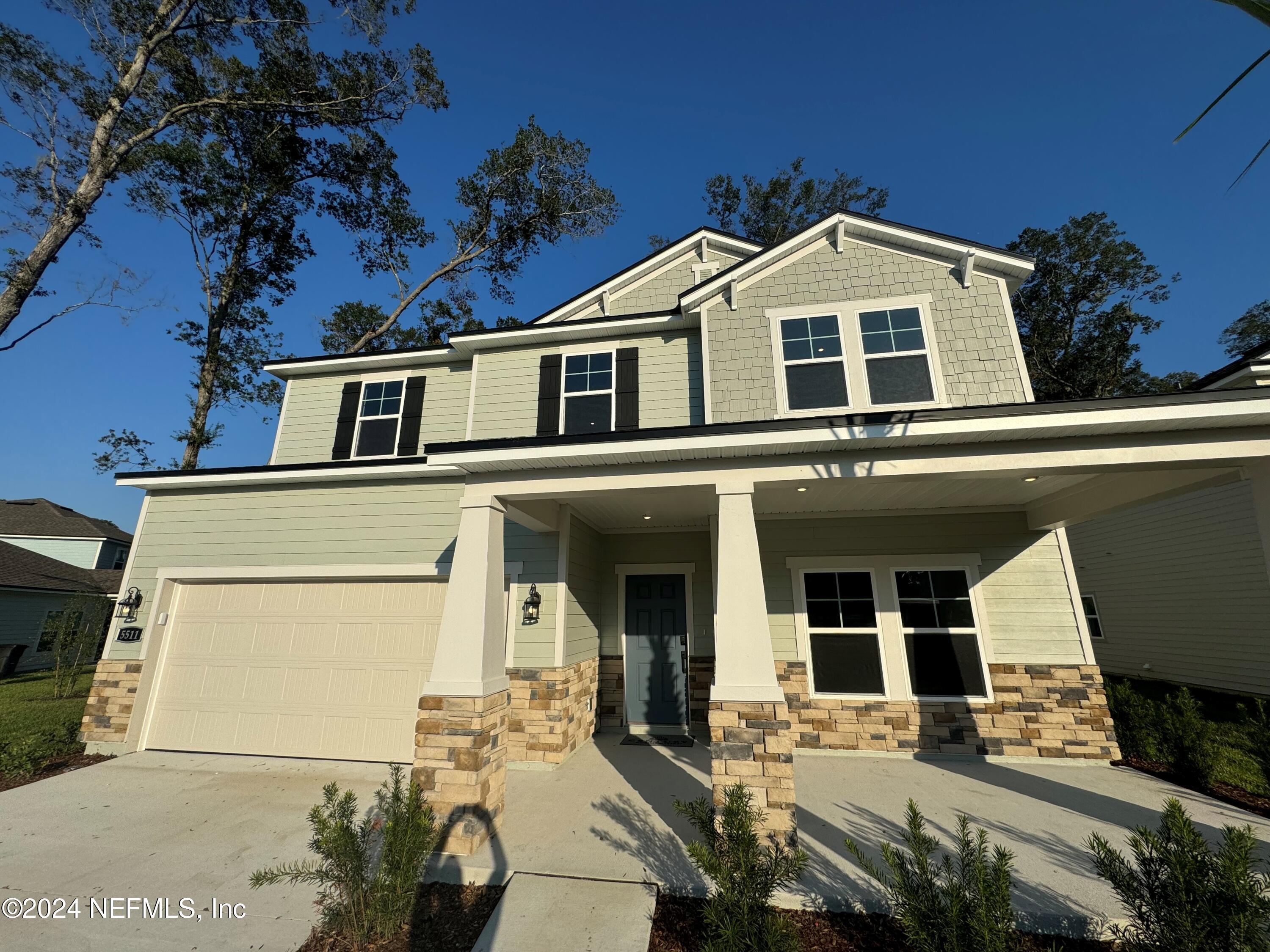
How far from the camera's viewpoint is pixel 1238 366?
640cm

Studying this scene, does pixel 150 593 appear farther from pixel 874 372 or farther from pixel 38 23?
pixel 38 23

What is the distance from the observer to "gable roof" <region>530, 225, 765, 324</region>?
9211 millimetres

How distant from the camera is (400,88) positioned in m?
13.3

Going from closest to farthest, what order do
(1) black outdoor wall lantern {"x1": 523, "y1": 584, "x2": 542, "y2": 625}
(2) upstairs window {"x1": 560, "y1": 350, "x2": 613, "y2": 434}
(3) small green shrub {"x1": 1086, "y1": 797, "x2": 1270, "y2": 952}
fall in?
(3) small green shrub {"x1": 1086, "y1": 797, "x2": 1270, "y2": 952}
(1) black outdoor wall lantern {"x1": 523, "y1": 584, "x2": 542, "y2": 625}
(2) upstairs window {"x1": 560, "y1": 350, "x2": 613, "y2": 434}

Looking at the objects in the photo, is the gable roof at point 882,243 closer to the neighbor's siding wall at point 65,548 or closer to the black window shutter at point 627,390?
the black window shutter at point 627,390

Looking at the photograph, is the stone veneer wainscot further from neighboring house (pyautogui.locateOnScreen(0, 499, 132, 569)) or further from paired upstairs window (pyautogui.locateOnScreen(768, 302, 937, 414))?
neighboring house (pyautogui.locateOnScreen(0, 499, 132, 569))

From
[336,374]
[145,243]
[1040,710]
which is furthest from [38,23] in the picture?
[1040,710]

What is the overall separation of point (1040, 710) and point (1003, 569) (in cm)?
173

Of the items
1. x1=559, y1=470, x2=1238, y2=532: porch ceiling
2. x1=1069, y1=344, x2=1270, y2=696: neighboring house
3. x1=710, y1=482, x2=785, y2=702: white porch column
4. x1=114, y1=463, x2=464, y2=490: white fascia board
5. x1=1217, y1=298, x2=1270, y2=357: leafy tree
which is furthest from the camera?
x1=1217, y1=298, x2=1270, y2=357: leafy tree

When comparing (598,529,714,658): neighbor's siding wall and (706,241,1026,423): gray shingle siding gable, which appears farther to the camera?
(598,529,714,658): neighbor's siding wall

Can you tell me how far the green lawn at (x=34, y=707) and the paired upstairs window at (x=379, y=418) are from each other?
5.27 m

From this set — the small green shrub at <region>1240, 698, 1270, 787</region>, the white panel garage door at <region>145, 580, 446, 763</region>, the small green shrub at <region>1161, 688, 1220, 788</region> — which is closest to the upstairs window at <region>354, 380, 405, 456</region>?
the white panel garage door at <region>145, 580, 446, 763</region>

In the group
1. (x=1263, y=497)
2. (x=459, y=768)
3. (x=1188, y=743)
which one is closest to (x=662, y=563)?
(x=459, y=768)

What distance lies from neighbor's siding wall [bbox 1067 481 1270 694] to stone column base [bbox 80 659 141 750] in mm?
15344
